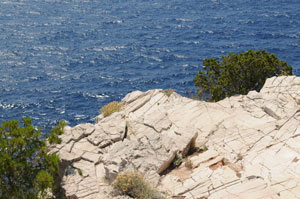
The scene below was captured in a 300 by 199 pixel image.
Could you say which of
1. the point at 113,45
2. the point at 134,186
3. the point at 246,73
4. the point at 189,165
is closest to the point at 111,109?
the point at 189,165

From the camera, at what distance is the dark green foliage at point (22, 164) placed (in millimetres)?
23156

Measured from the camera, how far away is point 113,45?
95.4 meters

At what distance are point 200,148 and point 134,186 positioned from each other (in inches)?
295

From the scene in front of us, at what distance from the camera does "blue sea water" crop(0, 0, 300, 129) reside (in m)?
71.2

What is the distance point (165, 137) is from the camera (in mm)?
28469

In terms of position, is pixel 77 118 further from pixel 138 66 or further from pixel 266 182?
pixel 266 182

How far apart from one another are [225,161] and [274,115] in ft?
25.6

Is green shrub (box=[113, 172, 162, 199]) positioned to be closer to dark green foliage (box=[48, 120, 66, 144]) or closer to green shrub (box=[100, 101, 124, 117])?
dark green foliage (box=[48, 120, 66, 144])

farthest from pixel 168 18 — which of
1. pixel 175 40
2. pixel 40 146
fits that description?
pixel 40 146

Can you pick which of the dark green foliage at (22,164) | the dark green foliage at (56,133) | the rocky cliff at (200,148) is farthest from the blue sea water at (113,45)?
the dark green foliage at (22,164)

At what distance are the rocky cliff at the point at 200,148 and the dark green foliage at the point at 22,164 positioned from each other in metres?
2.90

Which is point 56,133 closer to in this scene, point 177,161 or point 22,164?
point 22,164

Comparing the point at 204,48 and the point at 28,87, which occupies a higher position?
the point at 204,48

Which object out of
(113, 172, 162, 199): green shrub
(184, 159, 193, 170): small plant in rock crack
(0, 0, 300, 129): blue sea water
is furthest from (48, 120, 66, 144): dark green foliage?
(0, 0, 300, 129): blue sea water
